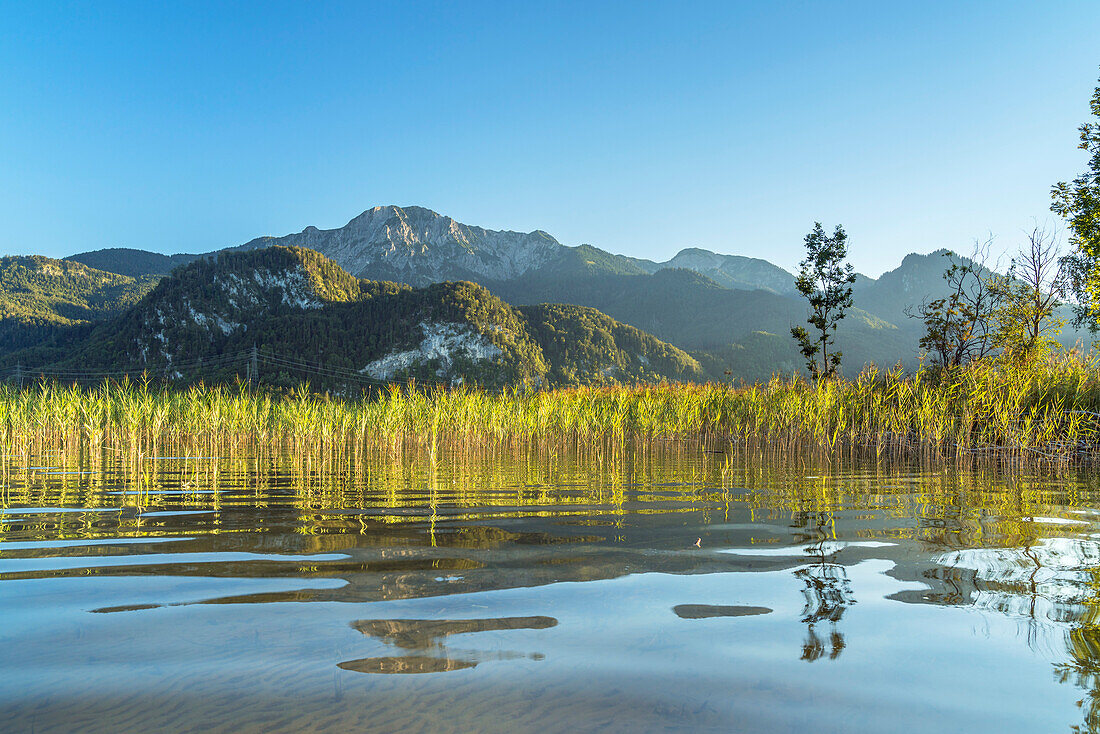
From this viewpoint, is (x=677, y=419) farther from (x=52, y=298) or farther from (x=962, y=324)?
(x=52, y=298)

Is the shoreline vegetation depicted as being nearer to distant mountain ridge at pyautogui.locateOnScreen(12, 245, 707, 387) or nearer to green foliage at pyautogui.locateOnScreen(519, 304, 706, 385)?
distant mountain ridge at pyautogui.locateOnScreen(12, 245, 707, 387)

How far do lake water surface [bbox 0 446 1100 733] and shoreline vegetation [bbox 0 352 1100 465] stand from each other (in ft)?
25.2

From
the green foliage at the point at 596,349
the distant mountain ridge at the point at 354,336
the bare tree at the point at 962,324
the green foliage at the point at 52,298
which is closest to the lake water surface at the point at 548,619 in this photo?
the bare tree at the point at 962,324

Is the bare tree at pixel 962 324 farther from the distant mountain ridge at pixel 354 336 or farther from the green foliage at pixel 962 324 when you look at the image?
the distant mountain ridge at pixel 354 336

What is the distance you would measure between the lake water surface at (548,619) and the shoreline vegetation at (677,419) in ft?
25.2

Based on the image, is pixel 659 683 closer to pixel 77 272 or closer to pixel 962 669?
pixel 962 669

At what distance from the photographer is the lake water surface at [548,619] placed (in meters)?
1.64

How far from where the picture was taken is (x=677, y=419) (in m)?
15.0

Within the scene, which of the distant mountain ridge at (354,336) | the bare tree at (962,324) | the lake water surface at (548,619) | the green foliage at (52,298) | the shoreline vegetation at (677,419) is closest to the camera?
the lake water surface at (548,619)

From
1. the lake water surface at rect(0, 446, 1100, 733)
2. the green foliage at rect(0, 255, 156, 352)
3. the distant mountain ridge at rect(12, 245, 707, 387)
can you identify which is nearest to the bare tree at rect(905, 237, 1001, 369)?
the lake water surface at rect(0, 446, 1100, 733)

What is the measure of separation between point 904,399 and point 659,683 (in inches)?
530

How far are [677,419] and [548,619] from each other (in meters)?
13.0

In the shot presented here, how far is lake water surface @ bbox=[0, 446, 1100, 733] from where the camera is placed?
1643mm

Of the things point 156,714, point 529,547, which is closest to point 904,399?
point 529,547
